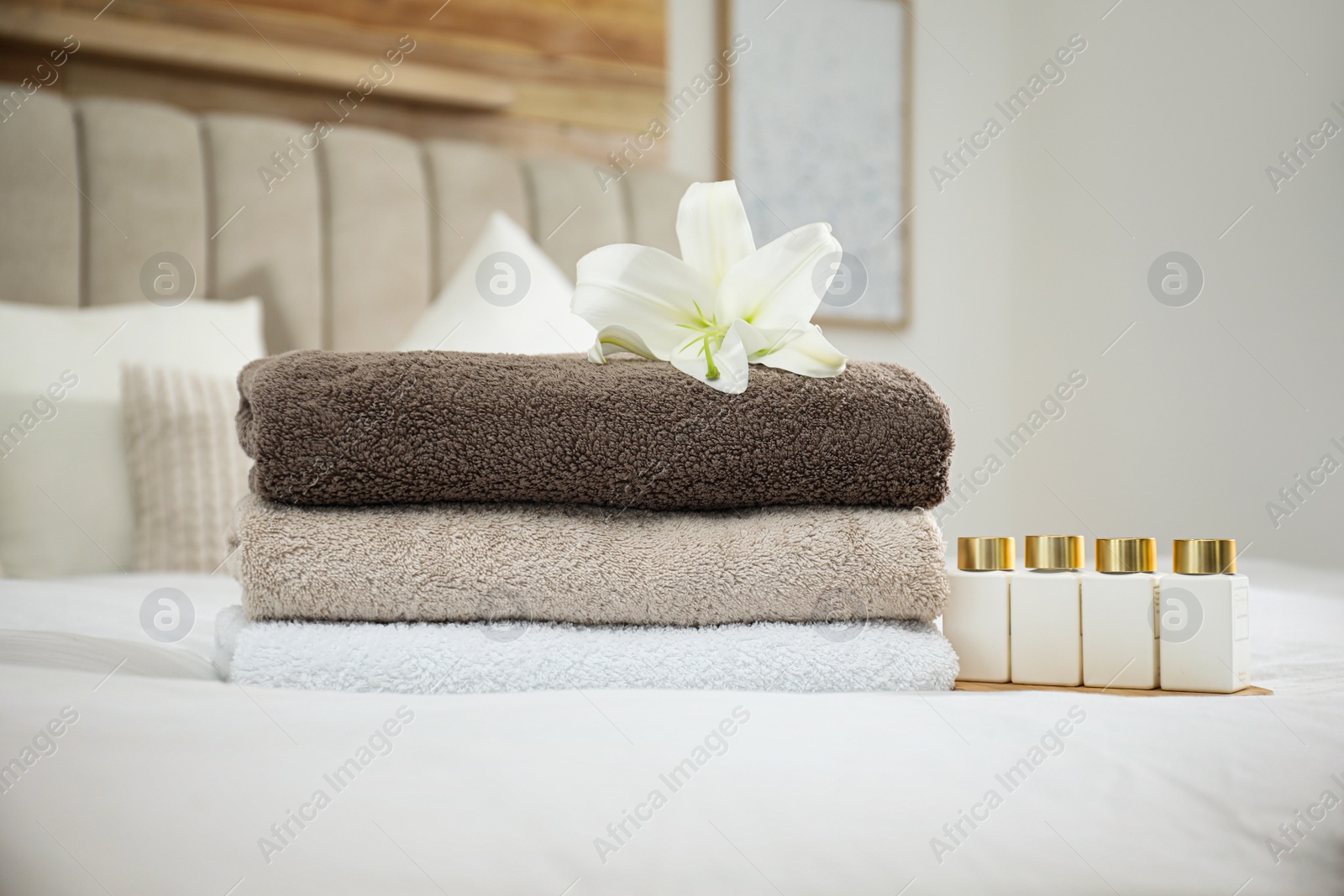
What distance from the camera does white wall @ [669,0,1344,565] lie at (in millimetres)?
1880

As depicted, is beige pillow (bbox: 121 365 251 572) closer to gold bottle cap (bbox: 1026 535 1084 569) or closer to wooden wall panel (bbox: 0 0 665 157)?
wooden wall panel (bbox: 0 0 665 157)

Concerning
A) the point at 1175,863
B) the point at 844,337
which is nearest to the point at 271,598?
the point at 1175,863

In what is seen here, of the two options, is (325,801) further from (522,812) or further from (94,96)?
(94,96)

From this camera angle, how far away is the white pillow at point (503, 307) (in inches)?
59.2

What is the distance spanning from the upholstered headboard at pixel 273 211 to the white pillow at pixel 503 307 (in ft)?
0.39

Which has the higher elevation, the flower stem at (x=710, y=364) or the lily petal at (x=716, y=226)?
the lily petal at (x=716, y=226)

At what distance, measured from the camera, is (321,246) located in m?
1.73

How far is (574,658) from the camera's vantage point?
2.05ft

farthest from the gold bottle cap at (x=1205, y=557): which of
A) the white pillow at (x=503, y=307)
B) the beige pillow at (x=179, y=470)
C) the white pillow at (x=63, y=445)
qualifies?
the white pillow at (x=63, y=445)

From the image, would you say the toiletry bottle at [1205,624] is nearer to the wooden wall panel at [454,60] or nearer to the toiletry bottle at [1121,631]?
the toiletry bottle at [1121,631]

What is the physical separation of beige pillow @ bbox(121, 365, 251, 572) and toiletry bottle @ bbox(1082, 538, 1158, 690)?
3.62ft

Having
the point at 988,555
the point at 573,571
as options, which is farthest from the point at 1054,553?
the point at 573,571

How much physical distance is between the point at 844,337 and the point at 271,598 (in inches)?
77.8

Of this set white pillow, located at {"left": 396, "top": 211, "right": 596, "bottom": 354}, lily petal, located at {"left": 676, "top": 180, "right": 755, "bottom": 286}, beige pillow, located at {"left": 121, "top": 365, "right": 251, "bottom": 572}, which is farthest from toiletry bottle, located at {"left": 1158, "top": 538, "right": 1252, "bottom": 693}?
beige pillow, located at {"left": 121, "top": 365, "right": 251, "bottom": 572}
